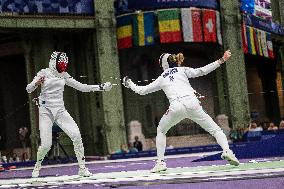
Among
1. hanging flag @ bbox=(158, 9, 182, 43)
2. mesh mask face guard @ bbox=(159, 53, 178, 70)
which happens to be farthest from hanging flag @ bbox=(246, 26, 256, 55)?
mesh mask face guard @ bbox=(159, 53, 178, 70)

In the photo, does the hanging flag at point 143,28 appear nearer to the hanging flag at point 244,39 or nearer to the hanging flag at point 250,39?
the hanging flag at point 244,39

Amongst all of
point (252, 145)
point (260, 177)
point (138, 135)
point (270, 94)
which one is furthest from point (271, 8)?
point (260, 177)

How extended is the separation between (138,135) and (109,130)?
1.41 metres

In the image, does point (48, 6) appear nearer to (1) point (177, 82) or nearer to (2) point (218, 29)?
(2) point (218, 29)

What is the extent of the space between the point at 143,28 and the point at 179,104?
57.1ft

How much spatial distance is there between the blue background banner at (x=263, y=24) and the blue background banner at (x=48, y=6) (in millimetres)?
8404

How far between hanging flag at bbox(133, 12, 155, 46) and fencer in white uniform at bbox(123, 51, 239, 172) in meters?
16.5

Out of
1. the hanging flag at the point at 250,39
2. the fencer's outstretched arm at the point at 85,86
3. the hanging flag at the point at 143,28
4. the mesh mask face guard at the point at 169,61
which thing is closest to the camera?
the mesh mask face guard at the point at 169,61

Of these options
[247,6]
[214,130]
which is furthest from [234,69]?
[214,130]

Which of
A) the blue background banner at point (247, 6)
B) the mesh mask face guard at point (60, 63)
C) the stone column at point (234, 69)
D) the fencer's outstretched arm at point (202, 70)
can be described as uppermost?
the blue background banner at point (247, 6)

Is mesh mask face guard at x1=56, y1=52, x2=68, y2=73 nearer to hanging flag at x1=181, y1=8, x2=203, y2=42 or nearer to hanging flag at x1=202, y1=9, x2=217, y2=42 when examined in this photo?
hanging flag at x1=181, y1=8, x2=203, y2=42

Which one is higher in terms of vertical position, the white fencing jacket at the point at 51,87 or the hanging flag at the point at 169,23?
the hanging flag at the point at 169,23

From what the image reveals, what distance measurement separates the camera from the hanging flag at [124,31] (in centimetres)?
2556

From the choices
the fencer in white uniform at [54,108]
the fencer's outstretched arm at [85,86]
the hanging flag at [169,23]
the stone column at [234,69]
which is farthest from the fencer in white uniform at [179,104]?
the stone column at [234,69]
